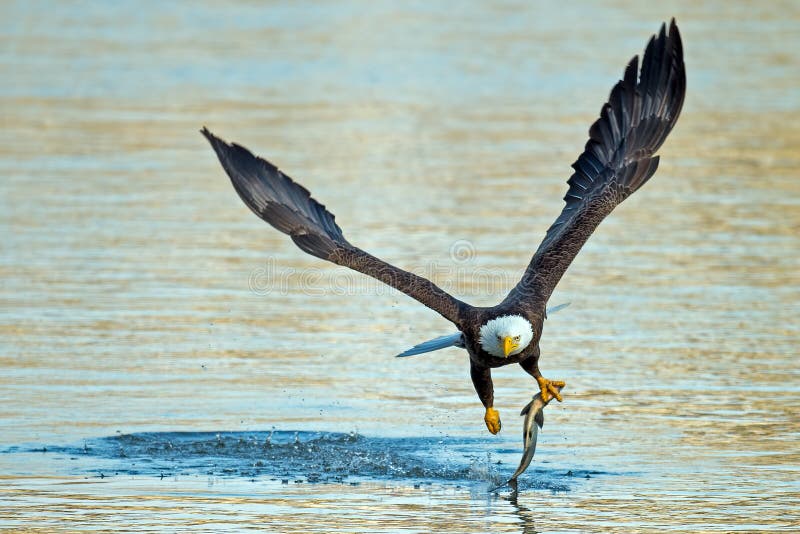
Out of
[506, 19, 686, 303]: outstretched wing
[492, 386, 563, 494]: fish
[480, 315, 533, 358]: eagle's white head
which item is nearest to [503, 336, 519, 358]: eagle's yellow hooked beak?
[480, 315, 533, 358]: eagle's white head

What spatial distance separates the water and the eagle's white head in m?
0.63

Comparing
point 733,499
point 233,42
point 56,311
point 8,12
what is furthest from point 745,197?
point 8,12

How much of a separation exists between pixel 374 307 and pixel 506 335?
157 inches

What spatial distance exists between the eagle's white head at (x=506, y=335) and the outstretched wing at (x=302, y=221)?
32cm

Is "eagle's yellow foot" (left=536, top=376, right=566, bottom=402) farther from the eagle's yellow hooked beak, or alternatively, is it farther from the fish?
the eagle's yellow hooked beak

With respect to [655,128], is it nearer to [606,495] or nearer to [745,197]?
[606,495]

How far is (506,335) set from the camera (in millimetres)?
7559

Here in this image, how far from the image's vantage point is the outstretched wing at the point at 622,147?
851 centimetres

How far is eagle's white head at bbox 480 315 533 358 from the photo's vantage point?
24.8 ft

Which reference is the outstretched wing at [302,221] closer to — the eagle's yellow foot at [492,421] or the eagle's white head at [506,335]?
the eagle's white head at [506,335]

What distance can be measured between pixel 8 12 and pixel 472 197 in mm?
16306

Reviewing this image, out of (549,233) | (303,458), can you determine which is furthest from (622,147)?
(303,458)

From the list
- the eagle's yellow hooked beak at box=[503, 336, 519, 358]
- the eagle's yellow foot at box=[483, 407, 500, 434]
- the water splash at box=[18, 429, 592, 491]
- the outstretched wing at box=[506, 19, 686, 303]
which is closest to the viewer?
the eagle's yellow hooked beak at box=[503, 336, 519, 358]

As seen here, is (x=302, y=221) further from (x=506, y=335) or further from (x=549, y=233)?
(x=549, y=233)
